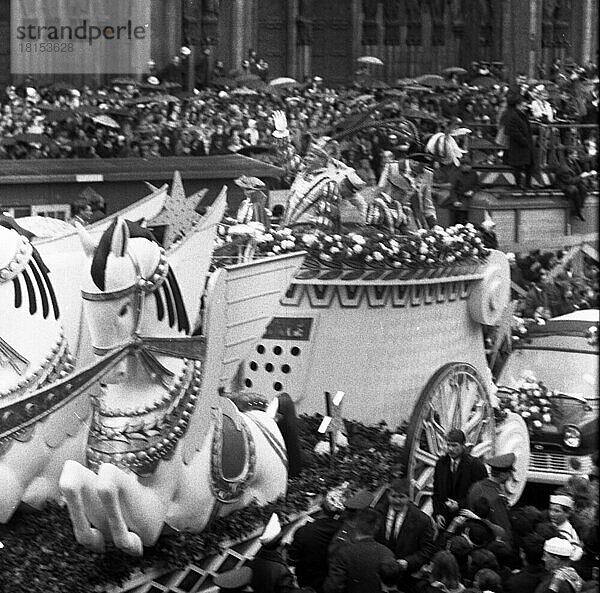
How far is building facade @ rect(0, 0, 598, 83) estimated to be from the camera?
140ft

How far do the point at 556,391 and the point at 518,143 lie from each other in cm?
878

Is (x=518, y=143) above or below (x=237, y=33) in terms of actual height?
below

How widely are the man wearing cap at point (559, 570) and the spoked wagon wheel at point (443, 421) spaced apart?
222 centimetres

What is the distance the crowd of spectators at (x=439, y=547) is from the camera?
27.5ft

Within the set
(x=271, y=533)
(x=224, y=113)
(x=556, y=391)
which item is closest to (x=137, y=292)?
(x=271, y=533)

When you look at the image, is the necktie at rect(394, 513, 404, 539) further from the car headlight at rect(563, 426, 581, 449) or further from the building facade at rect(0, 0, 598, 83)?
the building facade at rect(0, 0, 598, 83)

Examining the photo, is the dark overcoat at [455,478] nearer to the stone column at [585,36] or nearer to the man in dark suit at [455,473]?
the man in dark suit at [455,473]

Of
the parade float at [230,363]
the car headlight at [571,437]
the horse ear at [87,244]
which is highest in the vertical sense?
the horse ear at [87,244]

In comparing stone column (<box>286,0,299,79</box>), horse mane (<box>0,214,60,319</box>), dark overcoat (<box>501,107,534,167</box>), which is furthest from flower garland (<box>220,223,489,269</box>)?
stone column (<box>286,0,299,79</box>)

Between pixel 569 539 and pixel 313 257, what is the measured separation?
3.46 metres

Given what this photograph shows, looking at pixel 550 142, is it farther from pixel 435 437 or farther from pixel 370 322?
pixel 435 437

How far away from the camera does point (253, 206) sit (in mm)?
13359

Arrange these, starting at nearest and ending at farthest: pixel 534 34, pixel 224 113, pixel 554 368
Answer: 1. pixel 554 368
2. pixel 224 113
3. pixel 534 34

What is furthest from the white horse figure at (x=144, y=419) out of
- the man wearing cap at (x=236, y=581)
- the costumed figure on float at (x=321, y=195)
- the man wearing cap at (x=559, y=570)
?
the costumed figure on float at (x=321, y=195)
